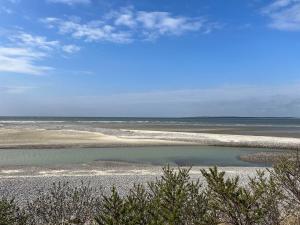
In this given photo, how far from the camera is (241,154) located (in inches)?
1768

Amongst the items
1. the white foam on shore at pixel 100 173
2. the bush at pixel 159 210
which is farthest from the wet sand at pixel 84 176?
the bush at pixel 159 210

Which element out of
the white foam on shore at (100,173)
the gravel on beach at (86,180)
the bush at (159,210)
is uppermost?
the bush at (159,210)

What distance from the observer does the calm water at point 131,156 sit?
37031mm

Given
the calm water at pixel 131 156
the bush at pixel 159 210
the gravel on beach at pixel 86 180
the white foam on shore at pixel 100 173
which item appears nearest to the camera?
the bush at pixel 159 210

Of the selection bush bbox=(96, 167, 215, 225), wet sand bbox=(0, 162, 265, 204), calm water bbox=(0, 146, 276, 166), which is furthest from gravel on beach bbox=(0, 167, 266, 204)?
bush bbox=(96, 167, 215, 225)

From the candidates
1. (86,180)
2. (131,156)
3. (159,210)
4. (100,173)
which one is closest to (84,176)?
(86,180)

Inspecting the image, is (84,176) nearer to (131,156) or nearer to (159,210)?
(131,156)

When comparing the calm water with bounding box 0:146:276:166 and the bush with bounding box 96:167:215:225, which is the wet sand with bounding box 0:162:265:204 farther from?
the bush with bounding box 96:167:215:225

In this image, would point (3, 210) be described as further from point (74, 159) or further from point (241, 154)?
point (241, 154)

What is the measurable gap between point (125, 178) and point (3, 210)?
1852cm

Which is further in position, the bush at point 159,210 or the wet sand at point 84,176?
the wet sand at point 84,176

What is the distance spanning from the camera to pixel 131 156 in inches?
1630

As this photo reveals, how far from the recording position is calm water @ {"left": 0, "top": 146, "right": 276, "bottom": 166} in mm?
37031

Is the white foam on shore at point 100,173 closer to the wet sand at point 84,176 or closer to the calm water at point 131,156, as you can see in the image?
the wet sand at point 84,176
